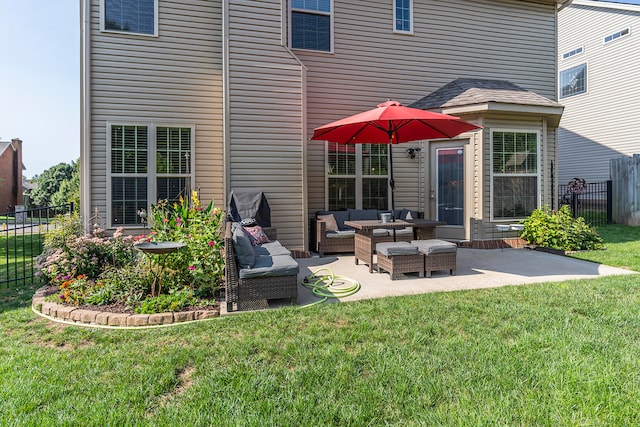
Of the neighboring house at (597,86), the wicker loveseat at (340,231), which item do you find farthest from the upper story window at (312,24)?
the neighboring house at (597,86)

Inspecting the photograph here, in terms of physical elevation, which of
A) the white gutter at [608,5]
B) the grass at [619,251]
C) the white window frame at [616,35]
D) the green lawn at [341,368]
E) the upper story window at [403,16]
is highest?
the white gutter at [608,5]

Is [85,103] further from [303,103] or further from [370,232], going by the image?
[370,232]

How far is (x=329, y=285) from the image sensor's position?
4875 millimetres

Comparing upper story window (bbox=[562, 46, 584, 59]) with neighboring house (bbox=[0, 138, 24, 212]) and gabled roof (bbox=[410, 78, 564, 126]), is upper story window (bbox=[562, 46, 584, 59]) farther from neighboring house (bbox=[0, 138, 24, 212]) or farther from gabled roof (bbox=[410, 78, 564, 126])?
neighboring house (bbox=[0, 138, 24, 212])

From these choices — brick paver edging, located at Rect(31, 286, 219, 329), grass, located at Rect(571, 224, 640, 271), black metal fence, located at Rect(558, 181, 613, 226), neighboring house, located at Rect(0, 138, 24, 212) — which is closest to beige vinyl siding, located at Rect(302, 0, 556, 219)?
grass, located at Rect(571, 224, 640, 271)

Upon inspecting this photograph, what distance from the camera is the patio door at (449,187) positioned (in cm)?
800

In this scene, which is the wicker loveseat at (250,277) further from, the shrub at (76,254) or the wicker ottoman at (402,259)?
the shrub at (76,254)

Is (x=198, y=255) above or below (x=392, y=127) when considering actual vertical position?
below

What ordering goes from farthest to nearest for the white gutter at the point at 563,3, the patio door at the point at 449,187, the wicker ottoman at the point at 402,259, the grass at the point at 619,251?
the white gutter at the point at 563,3
the patio door at the point at 449,187
the grass at the point at 619,251
the wicker ottoman at the point at 402,259

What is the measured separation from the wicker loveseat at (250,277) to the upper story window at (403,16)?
22.8 ft

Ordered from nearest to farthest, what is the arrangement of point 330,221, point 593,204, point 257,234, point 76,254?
point 76,254
point 257,234
point 330,221
point 593,204

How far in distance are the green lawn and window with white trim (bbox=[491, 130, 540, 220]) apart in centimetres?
422

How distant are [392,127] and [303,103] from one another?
1900 millimetres

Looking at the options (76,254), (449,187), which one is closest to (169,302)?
(76,254)
